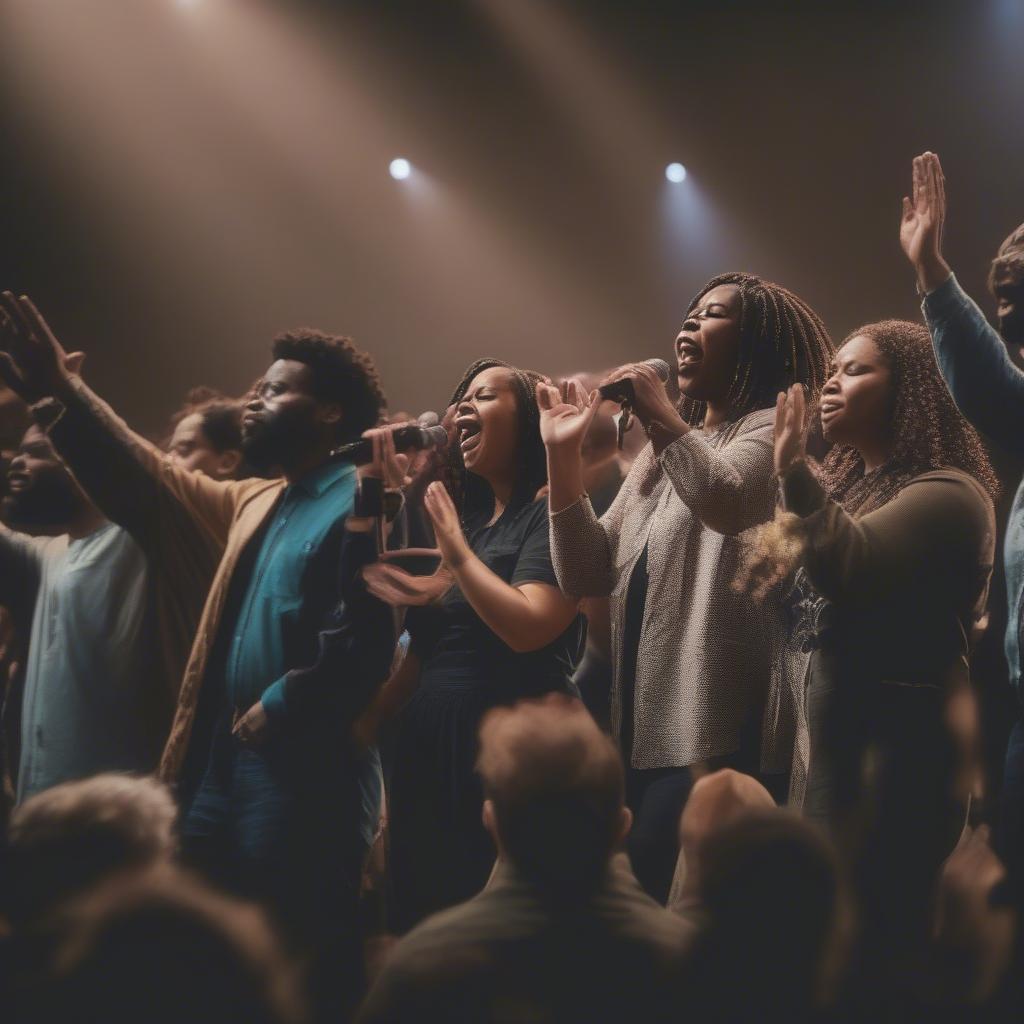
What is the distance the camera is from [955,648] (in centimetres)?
215

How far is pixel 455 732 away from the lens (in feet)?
7.56

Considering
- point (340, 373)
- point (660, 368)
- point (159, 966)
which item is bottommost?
point (159, 966)

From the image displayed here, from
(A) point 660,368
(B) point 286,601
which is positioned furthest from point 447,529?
(A) point 660,368

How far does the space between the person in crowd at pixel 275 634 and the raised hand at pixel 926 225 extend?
3.99ft

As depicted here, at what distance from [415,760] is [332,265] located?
2.06m

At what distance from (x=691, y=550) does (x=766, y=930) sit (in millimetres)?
791

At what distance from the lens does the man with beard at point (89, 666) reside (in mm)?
2850

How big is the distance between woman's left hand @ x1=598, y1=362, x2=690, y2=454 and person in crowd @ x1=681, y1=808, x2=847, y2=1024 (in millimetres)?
767

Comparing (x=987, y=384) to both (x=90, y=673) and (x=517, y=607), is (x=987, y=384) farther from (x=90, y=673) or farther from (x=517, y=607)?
(x=90, y=673)

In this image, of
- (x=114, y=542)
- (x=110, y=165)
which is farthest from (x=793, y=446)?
(x=110, y=165)

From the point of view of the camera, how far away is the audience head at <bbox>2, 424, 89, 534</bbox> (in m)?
3.08

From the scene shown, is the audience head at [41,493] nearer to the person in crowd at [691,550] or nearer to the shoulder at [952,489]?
the person in crowd at [691,550]


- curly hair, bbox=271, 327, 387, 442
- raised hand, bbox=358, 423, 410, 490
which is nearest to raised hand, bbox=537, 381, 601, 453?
raised hand, bbox=358, 423, 410, 490

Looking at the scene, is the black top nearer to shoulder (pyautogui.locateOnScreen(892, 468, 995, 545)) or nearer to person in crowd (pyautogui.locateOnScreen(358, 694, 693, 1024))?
person in crowd (pyautogui.locateOnScreen(358, 694, 693, 1024))
